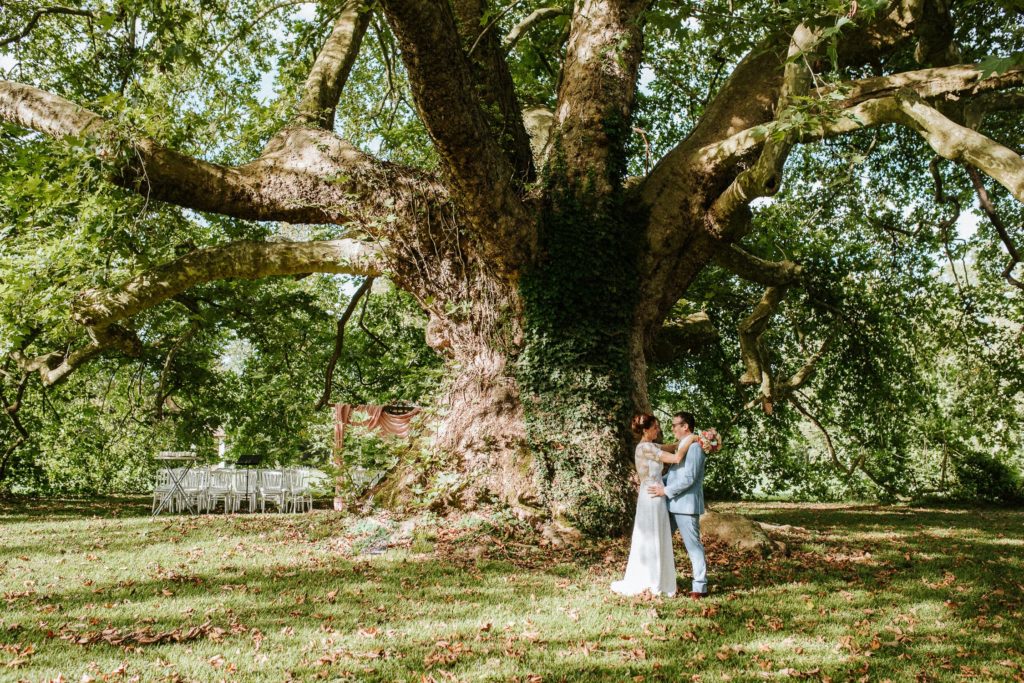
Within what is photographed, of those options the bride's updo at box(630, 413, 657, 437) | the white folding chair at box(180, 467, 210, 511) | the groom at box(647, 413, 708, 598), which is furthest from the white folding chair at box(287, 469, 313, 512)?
the groom at box(647, 413, 708, 598)

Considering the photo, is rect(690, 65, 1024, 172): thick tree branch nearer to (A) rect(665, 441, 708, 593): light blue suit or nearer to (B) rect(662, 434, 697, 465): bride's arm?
(B) rect(662, 434, 697, 465): bride's arm

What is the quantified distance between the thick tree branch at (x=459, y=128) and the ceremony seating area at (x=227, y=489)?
24.5ft

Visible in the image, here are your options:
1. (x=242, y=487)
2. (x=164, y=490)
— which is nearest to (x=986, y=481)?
(x=242, y=487)

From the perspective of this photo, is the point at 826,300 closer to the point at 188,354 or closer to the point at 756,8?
the point at 756,8

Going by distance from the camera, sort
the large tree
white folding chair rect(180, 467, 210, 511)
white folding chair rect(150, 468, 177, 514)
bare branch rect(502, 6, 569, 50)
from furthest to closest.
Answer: white folding chair rect(180, 467, 210, 511)
white folding chair rect(150, 468, 177, 514)
bare branch rect(502, 6, 569, 50)
the large tree

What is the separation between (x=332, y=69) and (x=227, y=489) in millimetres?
8454

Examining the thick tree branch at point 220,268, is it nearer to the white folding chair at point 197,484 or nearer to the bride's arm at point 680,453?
the bride's arm at point 680,453

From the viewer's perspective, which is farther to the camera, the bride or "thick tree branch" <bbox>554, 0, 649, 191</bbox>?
"thick tree branch" <bbox>554, 0, 649, 191</bbox>

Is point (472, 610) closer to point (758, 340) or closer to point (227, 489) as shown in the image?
point (758, 340)

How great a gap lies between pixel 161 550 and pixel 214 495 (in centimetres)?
652

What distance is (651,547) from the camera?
19.3 ft

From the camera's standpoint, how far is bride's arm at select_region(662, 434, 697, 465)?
5918 mm

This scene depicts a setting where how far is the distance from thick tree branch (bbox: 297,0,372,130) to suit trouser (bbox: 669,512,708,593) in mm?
7615

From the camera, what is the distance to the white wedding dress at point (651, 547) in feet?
19.1
